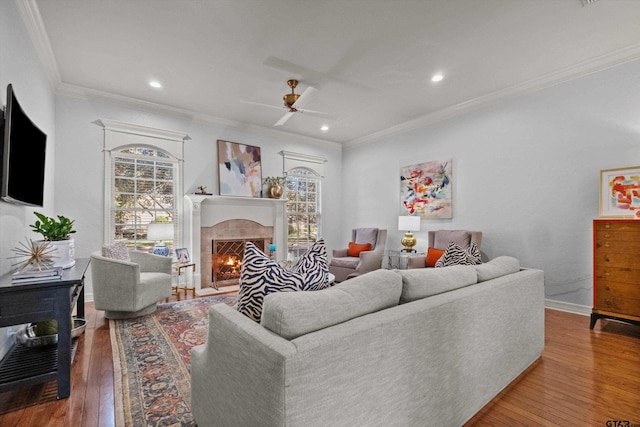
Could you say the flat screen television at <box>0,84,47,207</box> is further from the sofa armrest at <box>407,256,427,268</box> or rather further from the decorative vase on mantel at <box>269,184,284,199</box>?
the sofa armrest at <box>407,256,427,268</box>

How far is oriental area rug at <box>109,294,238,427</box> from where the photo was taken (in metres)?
1.68

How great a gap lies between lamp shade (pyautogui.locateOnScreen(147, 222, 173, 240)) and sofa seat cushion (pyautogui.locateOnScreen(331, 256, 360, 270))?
8.48ft

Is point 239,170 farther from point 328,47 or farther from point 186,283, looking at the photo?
point 328,47

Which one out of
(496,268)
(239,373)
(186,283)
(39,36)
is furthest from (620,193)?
(39,36)

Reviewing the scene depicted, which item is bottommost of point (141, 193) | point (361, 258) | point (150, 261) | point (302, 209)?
point (361, 258)

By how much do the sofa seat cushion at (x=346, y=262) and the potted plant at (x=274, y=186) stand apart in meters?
1.64

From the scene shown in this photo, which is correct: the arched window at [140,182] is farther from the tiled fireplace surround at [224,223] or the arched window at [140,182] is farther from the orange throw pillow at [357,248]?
the orange throw pillow at [357,248]

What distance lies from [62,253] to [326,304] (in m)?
2.41

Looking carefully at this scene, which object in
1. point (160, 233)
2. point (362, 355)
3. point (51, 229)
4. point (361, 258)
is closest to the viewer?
point (362, 355)

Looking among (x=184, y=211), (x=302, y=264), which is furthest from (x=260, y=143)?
(x=302, y=264)

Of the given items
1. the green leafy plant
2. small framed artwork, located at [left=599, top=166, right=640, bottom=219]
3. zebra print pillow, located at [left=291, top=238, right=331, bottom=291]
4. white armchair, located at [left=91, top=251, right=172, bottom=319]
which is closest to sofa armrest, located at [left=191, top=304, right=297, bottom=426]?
zebra print pillow, located at [left=291, top=238, right=331, bottom=291]

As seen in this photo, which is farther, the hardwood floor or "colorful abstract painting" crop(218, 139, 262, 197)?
"colorful abstract painting" crop(218, 139, 262, 197)

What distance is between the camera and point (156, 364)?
225cm

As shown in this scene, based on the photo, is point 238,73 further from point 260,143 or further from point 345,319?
point 345,319
